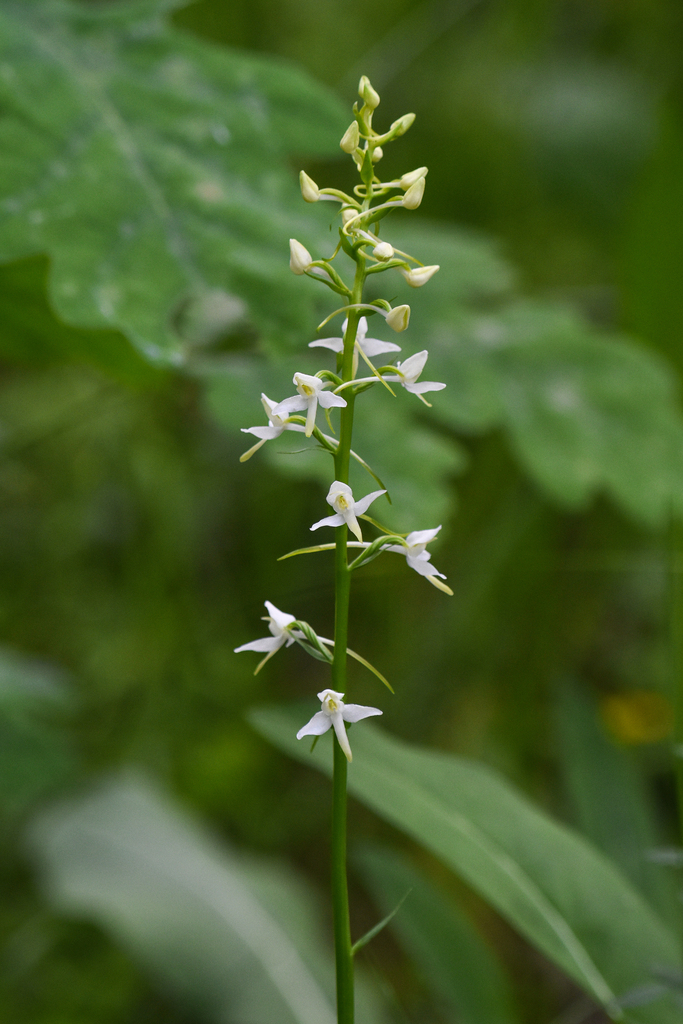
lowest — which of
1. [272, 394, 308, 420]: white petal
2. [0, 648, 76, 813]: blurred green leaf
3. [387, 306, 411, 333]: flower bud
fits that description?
[0, 648, 76, 813]: blurred green leaf

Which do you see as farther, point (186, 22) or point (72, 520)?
point (186, 22)

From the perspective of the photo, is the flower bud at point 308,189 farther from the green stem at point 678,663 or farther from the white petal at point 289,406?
the green stem at point 678,663

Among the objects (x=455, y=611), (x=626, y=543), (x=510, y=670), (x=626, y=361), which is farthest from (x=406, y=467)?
(x=626, y=543)


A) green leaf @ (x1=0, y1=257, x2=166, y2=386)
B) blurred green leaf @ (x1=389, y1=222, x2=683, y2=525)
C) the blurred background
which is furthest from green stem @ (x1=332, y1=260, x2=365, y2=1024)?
the blurred background

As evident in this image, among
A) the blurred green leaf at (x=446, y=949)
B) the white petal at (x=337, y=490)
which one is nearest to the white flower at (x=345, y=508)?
the white petal at (x=337, y=490)

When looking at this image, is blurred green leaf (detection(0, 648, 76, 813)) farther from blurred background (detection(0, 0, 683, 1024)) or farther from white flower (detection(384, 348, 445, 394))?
white flower (detection(384, 348, 445, 394))

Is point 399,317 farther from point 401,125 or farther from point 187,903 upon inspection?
point 187,903

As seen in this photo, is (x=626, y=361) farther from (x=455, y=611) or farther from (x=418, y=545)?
(x=418, y=545)
